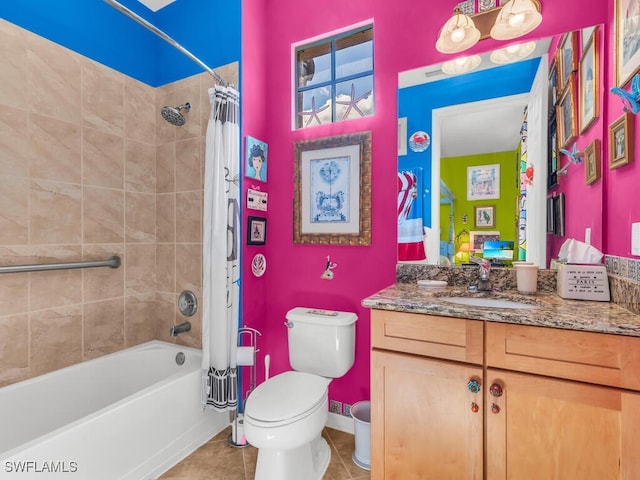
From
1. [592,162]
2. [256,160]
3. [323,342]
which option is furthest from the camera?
[256,160]

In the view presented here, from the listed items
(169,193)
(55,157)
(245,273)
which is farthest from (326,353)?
(55,157)

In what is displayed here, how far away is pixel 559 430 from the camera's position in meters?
1.02

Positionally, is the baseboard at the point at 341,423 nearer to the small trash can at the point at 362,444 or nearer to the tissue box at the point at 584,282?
the small trash can at the point at 362,444

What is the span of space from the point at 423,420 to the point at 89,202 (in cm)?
219

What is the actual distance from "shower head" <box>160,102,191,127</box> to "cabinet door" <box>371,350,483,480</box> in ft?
6.18

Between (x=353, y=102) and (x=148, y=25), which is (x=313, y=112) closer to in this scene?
(x=353, y=102)

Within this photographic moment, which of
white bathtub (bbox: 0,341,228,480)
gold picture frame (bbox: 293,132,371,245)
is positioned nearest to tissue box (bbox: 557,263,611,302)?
gold picture frame (bbox: 293,132,371,245)

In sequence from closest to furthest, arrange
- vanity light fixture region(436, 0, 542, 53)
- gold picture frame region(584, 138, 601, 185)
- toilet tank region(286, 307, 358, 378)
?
gold picture frame region(584, 138, 601, 185) < vanity light fixture region(436, 0, 542, 53) < toilet tank region(286, 307, 358, 378)

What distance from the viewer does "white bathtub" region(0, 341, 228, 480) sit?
124cm

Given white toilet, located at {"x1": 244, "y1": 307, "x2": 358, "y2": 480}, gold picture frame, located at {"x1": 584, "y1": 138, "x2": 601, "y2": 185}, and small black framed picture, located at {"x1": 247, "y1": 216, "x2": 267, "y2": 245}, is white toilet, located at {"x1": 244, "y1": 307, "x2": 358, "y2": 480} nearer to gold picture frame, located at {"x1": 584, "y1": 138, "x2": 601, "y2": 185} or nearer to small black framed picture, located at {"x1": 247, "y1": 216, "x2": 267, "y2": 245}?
small black framed picture, located at {"x1": 247, "y1": 216, "x2": 267, "y2": 245}

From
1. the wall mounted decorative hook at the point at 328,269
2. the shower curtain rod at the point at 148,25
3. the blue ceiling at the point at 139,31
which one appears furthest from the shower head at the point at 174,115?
the wall mounted decorative hook at the point at 328,269

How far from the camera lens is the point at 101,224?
6.70 ft

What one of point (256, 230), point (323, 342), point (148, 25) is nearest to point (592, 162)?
point (323, 342)

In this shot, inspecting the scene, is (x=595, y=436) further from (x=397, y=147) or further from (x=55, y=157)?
(x=55, y=157)
